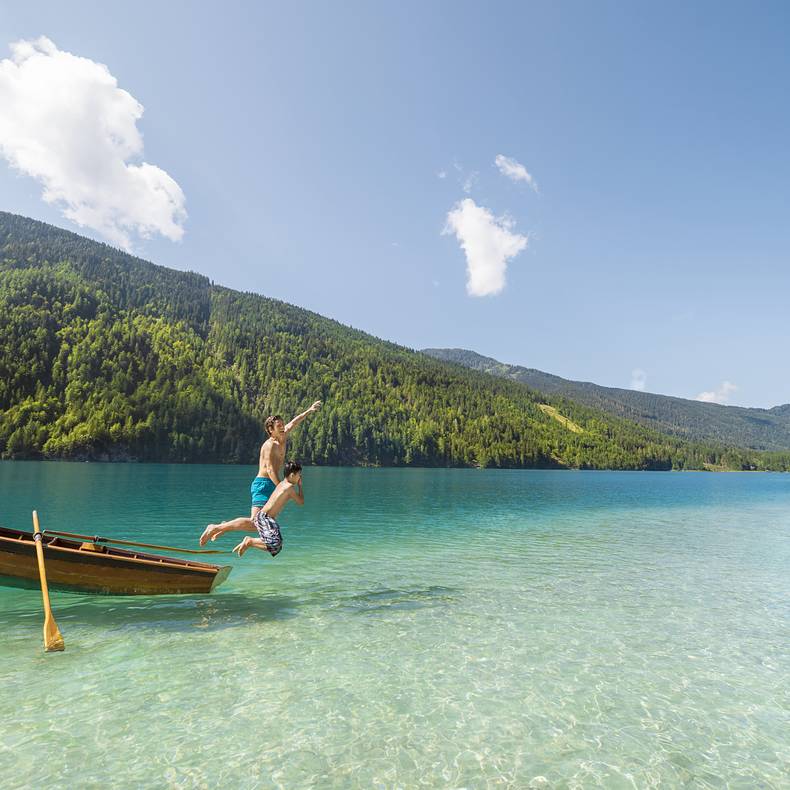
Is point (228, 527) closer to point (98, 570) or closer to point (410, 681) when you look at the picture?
point (98, 570)

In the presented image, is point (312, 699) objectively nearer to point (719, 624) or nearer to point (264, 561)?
point (719, 624)

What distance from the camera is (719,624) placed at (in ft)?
49.3

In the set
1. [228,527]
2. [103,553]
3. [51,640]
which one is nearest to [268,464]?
[228,527]

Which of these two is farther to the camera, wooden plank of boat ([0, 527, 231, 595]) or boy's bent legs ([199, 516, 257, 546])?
wooden plank of boat ([0, 527, 231, 595])

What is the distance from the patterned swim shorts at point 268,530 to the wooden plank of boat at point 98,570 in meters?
4.18

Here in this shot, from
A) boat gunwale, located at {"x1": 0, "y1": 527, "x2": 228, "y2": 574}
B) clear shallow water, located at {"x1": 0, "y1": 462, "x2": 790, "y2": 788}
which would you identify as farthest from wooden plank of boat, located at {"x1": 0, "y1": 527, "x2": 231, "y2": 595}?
clear shallow water, located at {"x1": 0, "y1": 462, "x2": 790, "y2": 788}

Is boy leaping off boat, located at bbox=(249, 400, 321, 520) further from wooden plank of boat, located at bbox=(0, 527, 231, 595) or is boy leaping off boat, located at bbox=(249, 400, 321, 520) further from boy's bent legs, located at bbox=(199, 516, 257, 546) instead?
wooden plank of boat, located at bbox=(0, 527, 231, 595)

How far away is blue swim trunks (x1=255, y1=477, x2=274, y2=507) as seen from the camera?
13195 millimetres

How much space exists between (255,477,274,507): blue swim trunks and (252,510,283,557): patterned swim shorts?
33 centimetres

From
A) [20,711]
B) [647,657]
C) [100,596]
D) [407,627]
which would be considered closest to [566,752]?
[647,657]

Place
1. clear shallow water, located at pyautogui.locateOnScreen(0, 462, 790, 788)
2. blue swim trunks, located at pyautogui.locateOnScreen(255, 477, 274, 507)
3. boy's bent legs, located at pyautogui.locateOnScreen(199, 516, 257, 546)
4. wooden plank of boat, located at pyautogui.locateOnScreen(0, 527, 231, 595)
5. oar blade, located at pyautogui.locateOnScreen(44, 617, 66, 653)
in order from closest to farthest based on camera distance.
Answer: clear shallow water, located at pyautogui.locateOnScreen(0, 462, 790, 788)
oar blade, located at pyautogui.locateOnScreen(44, 617, 66, 653)
boy's bent legs, located at pyautogui.locateOnScreen(199, 516, 257, 546)
blue swim trunks, located at pyautogui.locateOnScreen(255, 477, 274, 507)
wooden plank of boat, located at pyautogui.locateOnScreen(0, 527, 231, 595)

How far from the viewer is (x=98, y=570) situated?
1525 centimetres

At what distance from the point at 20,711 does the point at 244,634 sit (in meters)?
5.20

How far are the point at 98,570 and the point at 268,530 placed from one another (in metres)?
6.66
